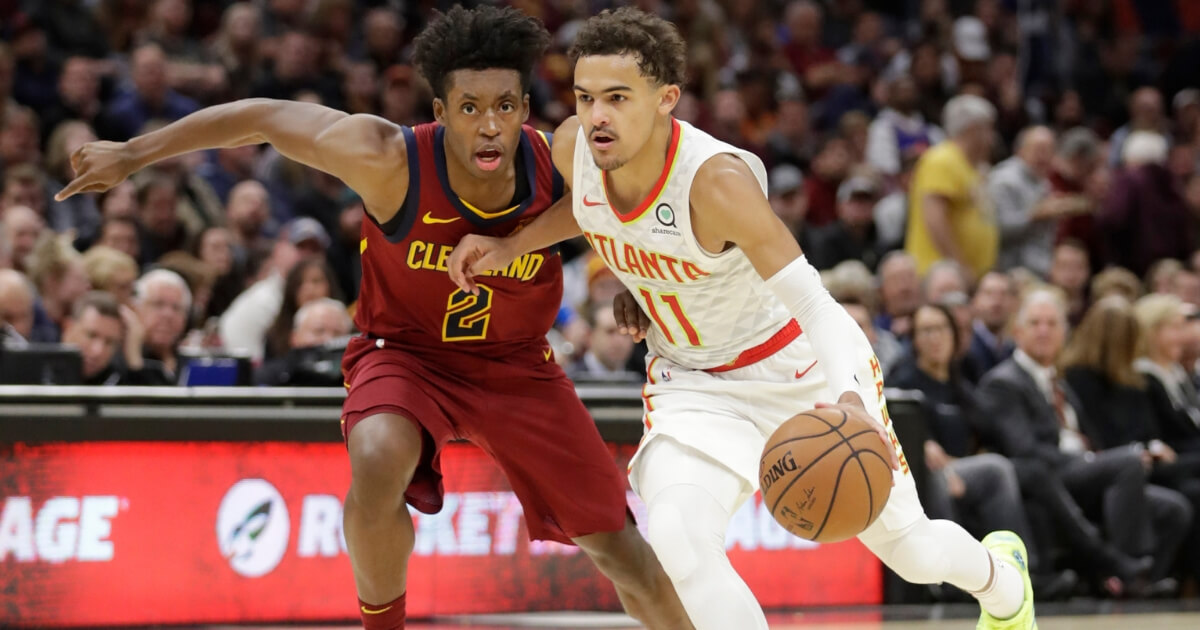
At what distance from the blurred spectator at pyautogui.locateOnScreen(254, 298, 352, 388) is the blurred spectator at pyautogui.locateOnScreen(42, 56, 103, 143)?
2.88m

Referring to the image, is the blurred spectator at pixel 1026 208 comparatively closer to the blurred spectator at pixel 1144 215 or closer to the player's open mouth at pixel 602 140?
the blurred spectator at pixel 1144 215

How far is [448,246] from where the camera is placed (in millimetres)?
4566

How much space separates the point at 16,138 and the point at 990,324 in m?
5.78

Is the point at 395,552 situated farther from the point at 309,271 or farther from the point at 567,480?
the point at 309,271

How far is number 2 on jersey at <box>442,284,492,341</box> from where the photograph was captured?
15.1ft

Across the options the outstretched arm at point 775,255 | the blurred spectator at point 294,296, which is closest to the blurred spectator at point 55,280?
the blurred spectator at point 294,296

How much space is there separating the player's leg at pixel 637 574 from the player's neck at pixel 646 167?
104 centimetres

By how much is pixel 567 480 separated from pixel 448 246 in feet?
2.56

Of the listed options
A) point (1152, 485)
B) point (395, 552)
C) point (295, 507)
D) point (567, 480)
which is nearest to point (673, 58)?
point (567, 480)

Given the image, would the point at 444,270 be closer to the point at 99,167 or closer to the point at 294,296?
the point at 99,167

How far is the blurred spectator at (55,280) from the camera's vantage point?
25.4ft

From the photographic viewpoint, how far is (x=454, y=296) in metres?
4.59

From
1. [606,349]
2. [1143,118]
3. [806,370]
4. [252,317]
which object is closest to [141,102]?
[252,317]

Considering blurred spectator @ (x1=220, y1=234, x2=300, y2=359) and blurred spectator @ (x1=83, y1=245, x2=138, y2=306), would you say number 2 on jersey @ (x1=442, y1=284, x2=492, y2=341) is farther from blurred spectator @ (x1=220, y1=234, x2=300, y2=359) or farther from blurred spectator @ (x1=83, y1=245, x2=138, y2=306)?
blurred spectator @ (x1=83, y1=245, x2=138, y2=306)
